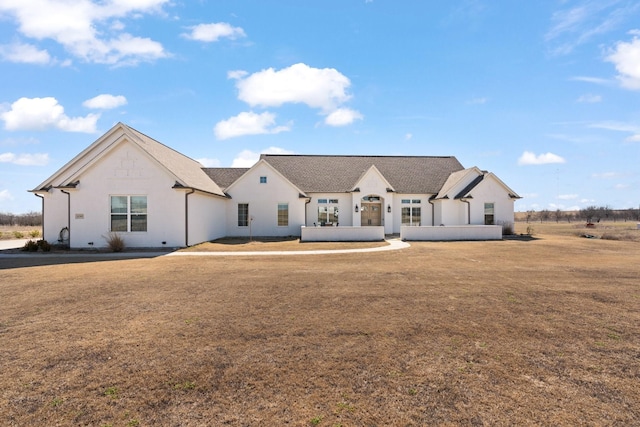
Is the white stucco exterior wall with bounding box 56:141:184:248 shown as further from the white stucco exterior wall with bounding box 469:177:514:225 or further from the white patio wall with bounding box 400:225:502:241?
the white stucco exterior wall with bounding box 469:177:514:225

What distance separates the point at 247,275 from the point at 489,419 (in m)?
8.92

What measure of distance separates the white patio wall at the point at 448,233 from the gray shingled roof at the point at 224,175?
50.7 feet

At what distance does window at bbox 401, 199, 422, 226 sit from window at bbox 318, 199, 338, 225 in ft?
19.6

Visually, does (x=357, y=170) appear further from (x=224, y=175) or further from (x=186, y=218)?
(x=186, y=218)

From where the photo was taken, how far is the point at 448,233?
78.7 ft

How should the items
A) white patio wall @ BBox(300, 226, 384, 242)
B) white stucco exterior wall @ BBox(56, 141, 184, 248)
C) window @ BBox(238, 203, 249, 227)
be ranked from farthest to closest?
window @ BBox(238, 203, 249, 227)
white patio wall @ BBox(300, 226, 384, 242)
white stucco exterior wall @ BBox(56, 141, 184, 248)

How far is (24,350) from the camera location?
5.42 meters

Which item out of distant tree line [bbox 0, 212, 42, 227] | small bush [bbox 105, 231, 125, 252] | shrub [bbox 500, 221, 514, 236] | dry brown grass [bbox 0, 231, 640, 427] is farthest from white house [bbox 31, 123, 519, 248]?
distant tree line [bbox 0, 212, 42, 227]

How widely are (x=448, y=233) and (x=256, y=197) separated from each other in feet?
47.8

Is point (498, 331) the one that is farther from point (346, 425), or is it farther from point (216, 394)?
point (216, 394)

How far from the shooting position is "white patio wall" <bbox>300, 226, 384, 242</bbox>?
23047 millimetres

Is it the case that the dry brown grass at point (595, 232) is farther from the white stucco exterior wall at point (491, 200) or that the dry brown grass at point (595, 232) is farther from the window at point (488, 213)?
the window at point (488, 213)

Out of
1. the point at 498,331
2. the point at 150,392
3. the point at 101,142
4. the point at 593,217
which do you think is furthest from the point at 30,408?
the point at 593,217

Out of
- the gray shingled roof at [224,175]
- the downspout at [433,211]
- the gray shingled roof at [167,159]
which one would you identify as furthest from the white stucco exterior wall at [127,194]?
the downspout at [433,211]
